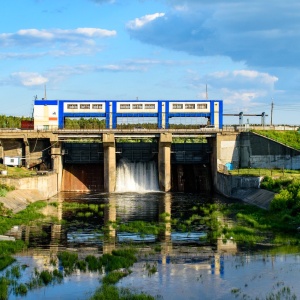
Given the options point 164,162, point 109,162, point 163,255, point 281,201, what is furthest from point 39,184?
point 163,255

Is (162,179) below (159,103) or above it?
below

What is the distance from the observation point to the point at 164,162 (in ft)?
262

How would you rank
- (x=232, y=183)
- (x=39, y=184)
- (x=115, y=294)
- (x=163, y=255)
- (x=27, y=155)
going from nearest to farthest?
(x=115, y=294) → (x=163, y=255) → (x=39, y=184) → (x=232, y=183) → (x=27, y=155)

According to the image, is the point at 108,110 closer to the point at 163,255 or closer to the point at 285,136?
the point at 285,136

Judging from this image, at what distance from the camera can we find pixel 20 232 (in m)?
43.3

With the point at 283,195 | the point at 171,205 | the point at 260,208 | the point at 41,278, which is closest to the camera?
the point at 41,278

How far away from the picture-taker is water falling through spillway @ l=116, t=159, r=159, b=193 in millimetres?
81875

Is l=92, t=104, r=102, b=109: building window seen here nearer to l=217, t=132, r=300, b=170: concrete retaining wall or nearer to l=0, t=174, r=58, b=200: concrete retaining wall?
l=0, t=174, r=58, b=200: concrete retaining wall

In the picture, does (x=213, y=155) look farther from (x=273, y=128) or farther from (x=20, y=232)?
(x=20, y=232)

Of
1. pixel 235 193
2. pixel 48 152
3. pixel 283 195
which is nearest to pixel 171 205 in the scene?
pixel 235 193

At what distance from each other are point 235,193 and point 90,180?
22.3 metres

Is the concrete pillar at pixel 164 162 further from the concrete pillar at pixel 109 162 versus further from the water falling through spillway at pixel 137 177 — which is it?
the concrete pillar at pixel 109 162

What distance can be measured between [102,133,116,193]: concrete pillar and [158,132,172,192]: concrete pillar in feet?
20.1

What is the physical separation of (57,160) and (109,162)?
6.87 metres
